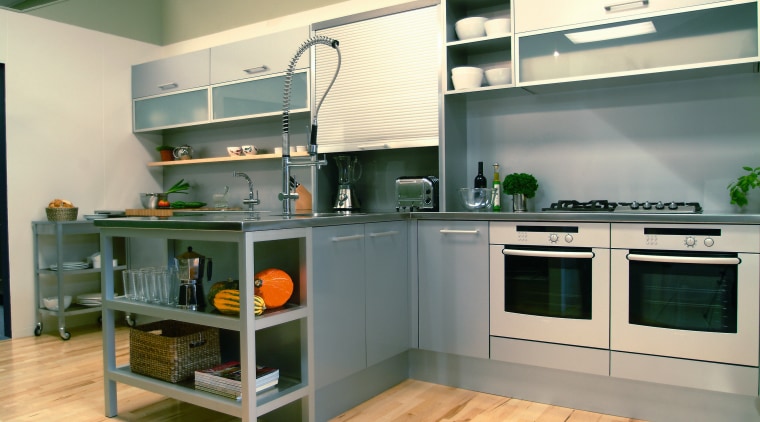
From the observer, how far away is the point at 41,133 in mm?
4418

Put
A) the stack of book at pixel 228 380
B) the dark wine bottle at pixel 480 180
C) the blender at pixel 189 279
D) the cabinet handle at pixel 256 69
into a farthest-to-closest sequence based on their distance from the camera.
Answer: the cabinet handle at pixel 256 69, the dark wine bottle at pixel 480 180, the blender at pixel 189 279, the stack of book at pixel 228 380

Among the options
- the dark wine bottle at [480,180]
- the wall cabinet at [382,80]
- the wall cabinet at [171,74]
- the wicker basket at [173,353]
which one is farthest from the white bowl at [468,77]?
the wall cabinet at [171,74]

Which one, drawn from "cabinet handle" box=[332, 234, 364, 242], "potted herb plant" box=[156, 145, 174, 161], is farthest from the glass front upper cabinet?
"potted herb plant" box=[156, 145, 174, 161]

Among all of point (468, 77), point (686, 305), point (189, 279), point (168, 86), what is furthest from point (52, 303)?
point (686, 305)

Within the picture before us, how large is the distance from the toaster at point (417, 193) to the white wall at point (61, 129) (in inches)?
108

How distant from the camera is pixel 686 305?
2471 mm

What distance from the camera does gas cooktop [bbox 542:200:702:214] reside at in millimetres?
2873

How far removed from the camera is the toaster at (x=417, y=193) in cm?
335

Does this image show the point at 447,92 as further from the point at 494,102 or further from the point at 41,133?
the point at 41,133

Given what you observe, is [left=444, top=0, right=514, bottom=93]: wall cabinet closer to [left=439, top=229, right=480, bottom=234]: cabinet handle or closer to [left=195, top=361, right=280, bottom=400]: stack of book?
[left=439, top=229, right=480, bottom=234]: cabinet handle

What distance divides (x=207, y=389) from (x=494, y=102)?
2221mm

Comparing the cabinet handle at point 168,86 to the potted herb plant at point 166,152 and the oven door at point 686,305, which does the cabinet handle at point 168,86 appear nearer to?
the potted herb plant at point 166,152

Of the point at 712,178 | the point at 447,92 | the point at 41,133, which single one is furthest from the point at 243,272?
the point at 41,133

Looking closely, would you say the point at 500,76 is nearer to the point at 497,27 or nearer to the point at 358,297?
the point at 497,27
